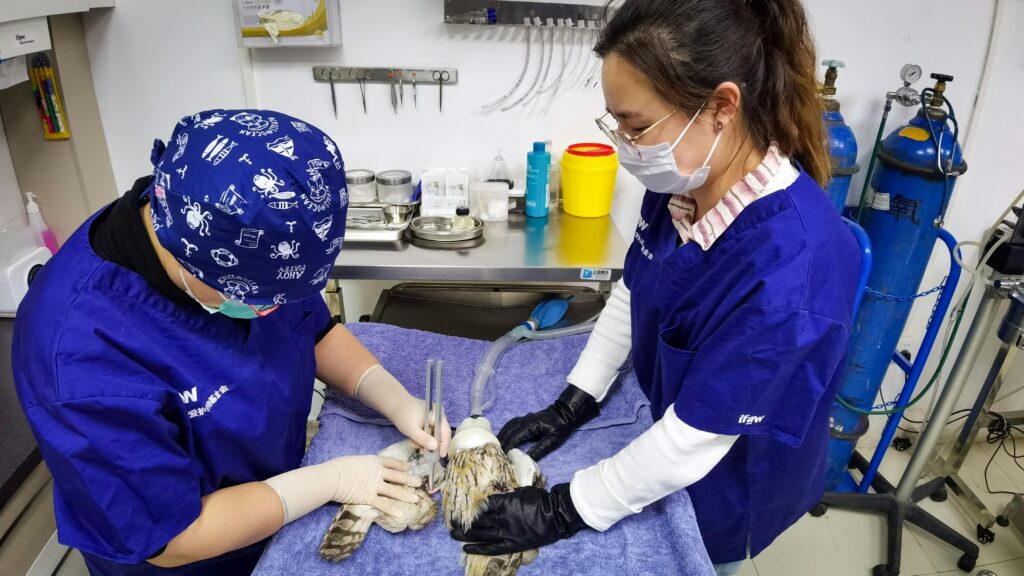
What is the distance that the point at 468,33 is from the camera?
6.91ft

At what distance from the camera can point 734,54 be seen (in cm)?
97

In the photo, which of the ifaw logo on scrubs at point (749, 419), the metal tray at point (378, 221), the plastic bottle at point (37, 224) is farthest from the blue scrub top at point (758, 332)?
the plastic bottle at point (37, 224)

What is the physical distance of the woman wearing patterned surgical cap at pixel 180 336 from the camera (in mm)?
808

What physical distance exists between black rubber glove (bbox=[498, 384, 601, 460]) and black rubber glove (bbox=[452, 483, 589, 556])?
0.17 meters

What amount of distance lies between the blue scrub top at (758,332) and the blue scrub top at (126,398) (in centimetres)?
73

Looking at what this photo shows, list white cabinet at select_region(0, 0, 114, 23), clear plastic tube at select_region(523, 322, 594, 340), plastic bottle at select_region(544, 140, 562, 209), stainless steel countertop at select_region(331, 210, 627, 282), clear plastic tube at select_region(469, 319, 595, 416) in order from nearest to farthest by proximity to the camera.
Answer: clear plastic tube at select_region(469, 319, 595, 416) < white cabinet at select_region(0, 0, 114, 23) < clear plastic tube at select_region(523, 322, 594, 340) < stainless steel countertop at select_region(331, 210, 627, 282) < plastic bottle at select_region(544, 140, 562, 209)

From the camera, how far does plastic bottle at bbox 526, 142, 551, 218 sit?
2125 mm

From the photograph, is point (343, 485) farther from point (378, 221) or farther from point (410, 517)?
point (378, 221)

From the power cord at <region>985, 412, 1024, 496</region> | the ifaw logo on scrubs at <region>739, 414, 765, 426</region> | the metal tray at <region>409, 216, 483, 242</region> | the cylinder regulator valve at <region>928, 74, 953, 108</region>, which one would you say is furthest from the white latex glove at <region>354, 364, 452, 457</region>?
the power cord at <region>985, 412, 1024, 496</region>

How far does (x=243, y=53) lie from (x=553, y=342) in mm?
1442

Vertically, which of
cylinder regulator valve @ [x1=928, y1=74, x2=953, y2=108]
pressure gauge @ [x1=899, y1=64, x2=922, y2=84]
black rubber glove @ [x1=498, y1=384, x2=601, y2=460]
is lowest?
black rubber glove @ [x1=498, y1=384, x2=601, y2=460]

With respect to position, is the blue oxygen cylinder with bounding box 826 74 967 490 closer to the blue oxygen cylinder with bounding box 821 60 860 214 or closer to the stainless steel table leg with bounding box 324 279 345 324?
the blue oxygen cylinder with bounding box 821 60 860 214

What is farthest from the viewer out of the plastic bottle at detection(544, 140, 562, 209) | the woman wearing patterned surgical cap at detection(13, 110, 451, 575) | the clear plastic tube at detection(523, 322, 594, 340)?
the plastic bottle at detection(544, 140, 562, 209)

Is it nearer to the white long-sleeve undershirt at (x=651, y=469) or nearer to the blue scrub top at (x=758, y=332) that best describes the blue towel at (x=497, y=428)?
the white long-sleeve undershirt at (x=651, y=469)
